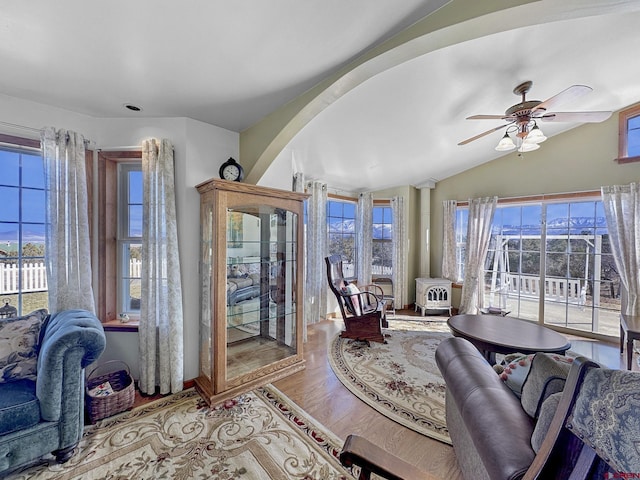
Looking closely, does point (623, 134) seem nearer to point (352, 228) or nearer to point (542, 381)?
point (352, 228)

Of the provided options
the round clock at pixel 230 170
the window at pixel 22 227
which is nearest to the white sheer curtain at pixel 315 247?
the round clock at pixel 230 170

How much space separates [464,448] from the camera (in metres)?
1.37

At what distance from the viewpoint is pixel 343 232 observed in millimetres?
4828

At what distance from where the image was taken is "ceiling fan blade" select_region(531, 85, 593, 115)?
1.82m

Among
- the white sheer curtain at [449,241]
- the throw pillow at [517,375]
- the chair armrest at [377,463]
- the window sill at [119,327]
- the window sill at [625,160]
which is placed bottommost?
the window sill at [119,327]

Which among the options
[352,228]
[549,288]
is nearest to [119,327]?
[352,228]

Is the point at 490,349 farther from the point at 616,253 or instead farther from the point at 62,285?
the point at 62,285

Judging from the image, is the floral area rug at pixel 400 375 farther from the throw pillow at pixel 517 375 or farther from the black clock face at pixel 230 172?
the black clock face at pixel 230 172

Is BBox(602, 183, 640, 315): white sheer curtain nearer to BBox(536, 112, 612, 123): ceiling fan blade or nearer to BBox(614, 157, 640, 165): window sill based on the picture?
BBox(614, 157, 640, 165): window sill

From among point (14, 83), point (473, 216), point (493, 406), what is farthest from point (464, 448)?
point (473, 216)

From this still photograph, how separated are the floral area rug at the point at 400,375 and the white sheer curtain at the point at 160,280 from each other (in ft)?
5.17

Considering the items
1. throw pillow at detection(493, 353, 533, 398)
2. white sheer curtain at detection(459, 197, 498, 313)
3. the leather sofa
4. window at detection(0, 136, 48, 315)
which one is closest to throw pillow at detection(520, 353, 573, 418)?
the leather sofa

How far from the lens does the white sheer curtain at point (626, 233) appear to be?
3.24 m

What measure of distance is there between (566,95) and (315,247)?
119 inches
